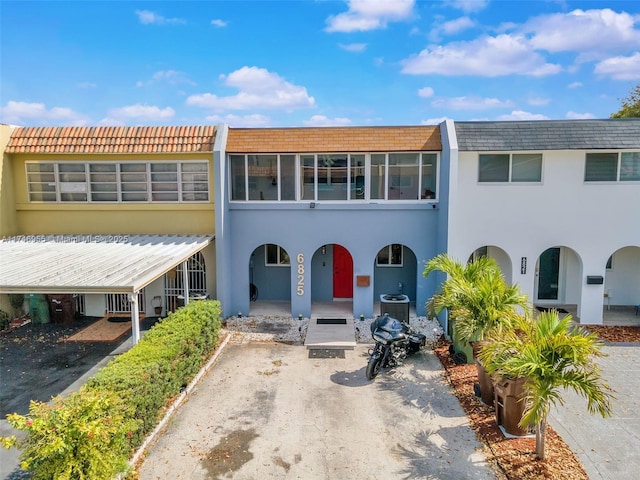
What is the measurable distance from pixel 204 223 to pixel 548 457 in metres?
11.4

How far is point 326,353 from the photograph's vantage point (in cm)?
1172

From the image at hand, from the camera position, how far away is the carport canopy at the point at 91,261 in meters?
8.54

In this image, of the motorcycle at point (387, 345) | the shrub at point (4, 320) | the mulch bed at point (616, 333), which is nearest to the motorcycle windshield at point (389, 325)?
the motorcycle at point (387, 345)

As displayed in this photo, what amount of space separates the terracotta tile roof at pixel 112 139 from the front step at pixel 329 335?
21.9 feet

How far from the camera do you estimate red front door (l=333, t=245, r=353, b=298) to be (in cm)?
1589

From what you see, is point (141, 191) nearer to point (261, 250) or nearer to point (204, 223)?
point (204, 223)

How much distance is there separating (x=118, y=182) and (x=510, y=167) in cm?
1290

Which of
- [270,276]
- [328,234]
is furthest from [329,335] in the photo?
[270,276]

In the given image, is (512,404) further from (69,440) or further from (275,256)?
(275,256)

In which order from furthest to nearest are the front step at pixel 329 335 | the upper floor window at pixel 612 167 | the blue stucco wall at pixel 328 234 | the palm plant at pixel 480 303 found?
1. the blue stucco wall at pixel 328 234
2. the upper floor window at pixel 612 167
3. the front step at pixel 329 335
4. the palm plant at pixel 480 303

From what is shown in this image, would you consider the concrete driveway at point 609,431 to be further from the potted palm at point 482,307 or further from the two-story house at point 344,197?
the two-story house at point 344,197

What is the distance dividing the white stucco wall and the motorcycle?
415 cm

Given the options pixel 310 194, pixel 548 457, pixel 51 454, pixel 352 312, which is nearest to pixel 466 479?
pixel 548 457

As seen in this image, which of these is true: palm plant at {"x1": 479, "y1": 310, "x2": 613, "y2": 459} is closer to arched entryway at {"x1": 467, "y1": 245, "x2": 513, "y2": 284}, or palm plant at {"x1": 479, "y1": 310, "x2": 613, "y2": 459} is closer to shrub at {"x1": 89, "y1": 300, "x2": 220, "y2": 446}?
shrub at {"x1": 89, "y1": 300, "x2": 220, "y2": 446}
